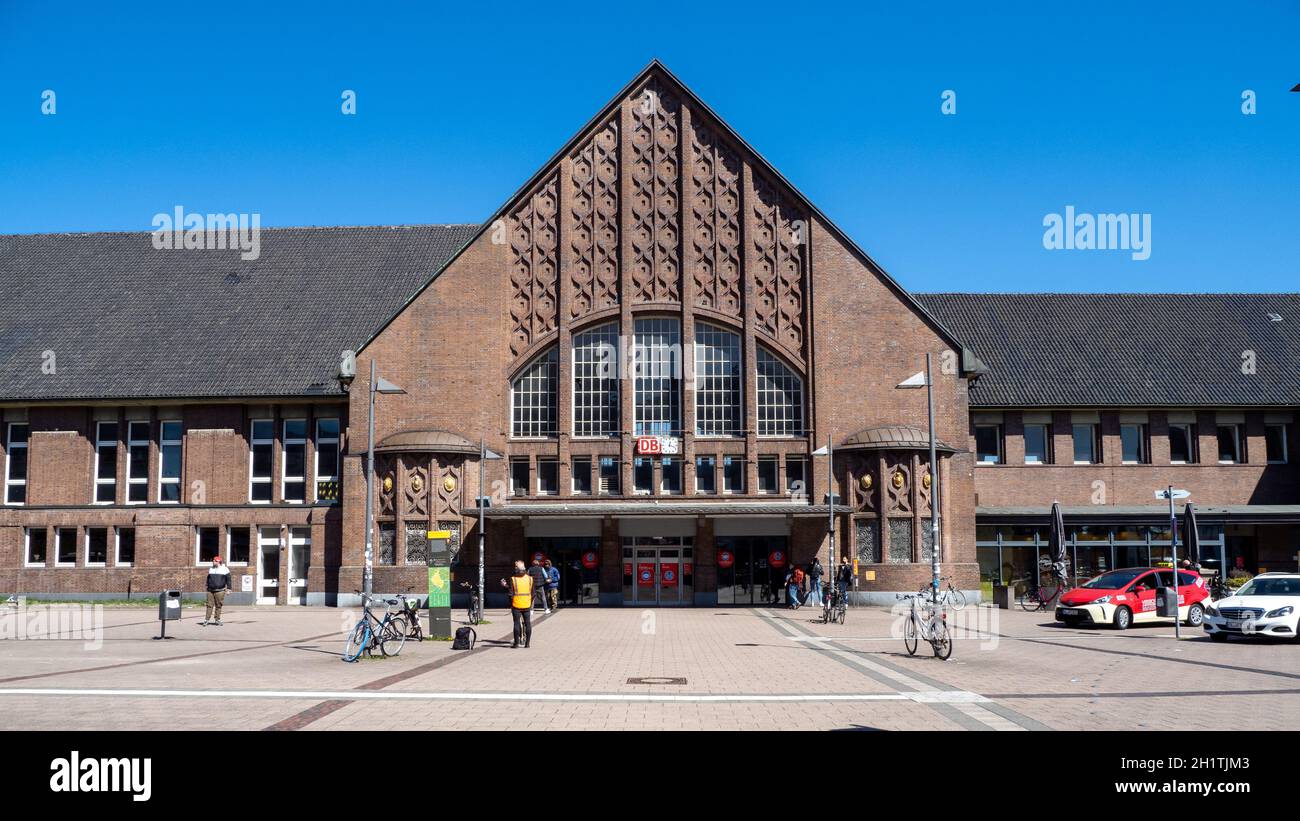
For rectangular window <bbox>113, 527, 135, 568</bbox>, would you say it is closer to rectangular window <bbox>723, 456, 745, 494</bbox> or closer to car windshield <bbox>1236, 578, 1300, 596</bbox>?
→ rectangular window <bbox>723, 456, 745, 494</bbox>

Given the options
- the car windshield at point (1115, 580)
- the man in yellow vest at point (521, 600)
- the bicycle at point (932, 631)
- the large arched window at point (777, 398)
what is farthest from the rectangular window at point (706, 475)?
the bicycle at point (932, 631)

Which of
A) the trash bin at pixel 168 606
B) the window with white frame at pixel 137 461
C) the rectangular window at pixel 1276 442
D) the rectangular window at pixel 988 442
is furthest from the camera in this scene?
the rectangular window at pixel 1276 442

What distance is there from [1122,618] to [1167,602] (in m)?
1.45

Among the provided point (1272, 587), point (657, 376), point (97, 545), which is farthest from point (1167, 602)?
point (97, 545)

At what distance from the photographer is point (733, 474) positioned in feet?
137

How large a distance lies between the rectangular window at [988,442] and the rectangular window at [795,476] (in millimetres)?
9036

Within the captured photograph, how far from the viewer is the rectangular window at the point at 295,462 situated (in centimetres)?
4303

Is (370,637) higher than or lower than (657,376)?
lower

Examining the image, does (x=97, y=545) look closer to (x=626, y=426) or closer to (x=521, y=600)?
(x=626, y=426)

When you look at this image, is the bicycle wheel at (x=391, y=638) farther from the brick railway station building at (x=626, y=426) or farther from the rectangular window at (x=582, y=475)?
the rectangular window at (x=582, y=475)

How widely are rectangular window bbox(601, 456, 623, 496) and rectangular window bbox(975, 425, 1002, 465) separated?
15.4m

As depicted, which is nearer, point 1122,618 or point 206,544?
point 1122,618
